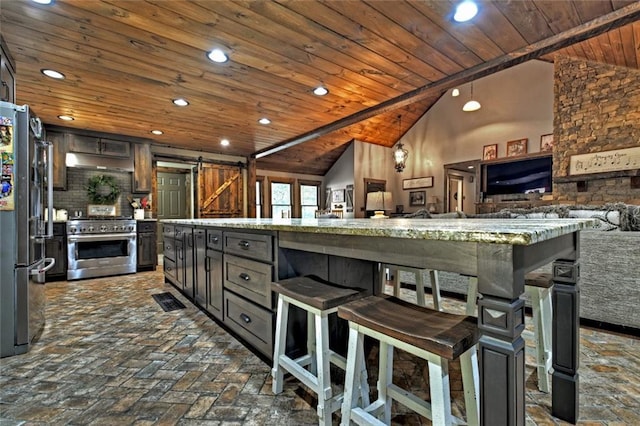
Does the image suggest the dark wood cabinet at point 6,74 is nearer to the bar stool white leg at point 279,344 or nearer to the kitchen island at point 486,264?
the kitchen island at point 486,264

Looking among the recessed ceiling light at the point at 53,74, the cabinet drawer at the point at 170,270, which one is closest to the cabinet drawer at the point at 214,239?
the cabinet drawer at the point at 170,270

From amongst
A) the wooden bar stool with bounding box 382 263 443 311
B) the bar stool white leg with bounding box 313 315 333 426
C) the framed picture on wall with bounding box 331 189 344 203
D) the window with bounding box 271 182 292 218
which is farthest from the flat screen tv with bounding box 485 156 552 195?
the bar stool white leg with bounding box 313 315 333 426

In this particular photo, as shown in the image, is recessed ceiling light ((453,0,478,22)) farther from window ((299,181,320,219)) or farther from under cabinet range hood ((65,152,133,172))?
window ((299,181,320,219))

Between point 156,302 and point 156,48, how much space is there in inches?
98.2

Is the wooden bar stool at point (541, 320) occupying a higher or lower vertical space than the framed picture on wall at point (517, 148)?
lower

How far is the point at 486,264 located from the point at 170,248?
369cm

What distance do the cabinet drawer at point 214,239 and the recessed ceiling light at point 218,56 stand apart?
1593mm

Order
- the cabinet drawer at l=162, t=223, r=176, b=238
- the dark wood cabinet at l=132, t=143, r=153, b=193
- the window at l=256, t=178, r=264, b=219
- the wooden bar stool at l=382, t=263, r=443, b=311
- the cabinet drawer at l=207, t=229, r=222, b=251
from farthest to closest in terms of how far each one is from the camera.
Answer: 1. the window at l=256, t=178, r=264, b=219
2. the dark wood cabinet at l=132, t=143, r=153, b=193
3. the cabinet drawer at l=162, t=223, r=176, b=238
4. the cabinet drawer at l=207, t=229, r=222, b=251
5. the wooden bar stool at l=382, t=263, r=443, b=311

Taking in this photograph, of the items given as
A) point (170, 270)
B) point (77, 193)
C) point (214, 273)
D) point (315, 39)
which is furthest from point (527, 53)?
point (77, 193)

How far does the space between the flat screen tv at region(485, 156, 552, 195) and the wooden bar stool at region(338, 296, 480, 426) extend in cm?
713

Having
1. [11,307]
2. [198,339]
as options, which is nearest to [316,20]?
[198,339]

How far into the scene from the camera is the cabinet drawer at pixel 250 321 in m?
1.79

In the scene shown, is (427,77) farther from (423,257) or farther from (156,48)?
(423,257)

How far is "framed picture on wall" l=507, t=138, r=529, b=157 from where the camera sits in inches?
261
